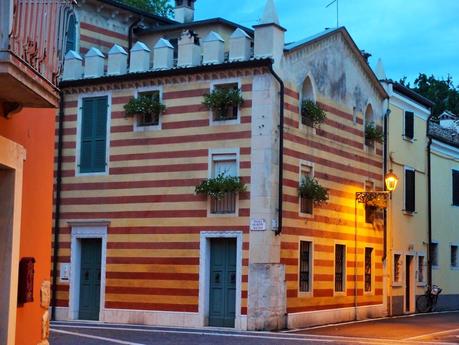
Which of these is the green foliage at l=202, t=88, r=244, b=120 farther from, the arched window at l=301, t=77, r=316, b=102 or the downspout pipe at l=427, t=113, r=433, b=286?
the downspout pipe at l=427, t=113, r=433, b=286

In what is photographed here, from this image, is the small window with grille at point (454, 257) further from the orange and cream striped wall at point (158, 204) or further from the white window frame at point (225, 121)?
the white window frame at point (225, 121)

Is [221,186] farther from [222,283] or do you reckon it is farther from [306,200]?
[306,200]

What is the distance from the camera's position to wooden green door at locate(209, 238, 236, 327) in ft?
74.7

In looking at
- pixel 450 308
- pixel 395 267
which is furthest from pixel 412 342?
pixel 450 308

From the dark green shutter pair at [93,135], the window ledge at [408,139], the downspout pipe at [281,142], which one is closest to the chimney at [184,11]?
the dark green shutter pair at [93,135]

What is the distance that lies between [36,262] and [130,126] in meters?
15.4

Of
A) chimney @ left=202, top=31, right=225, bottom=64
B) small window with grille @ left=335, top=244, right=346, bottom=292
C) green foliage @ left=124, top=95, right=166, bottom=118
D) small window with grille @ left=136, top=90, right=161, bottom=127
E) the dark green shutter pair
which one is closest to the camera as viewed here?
chimney @ left=202, top=31, right=225, bottom=64

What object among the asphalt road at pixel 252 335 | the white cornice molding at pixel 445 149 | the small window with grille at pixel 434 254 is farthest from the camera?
the white cornice molding at pixel 445 149

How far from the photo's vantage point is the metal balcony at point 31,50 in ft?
25.2

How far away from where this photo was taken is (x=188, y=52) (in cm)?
2405

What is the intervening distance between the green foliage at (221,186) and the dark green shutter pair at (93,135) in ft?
12.5

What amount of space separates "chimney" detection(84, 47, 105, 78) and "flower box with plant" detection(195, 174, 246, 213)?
514 cm

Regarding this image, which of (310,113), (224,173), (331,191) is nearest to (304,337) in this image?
(224,173)

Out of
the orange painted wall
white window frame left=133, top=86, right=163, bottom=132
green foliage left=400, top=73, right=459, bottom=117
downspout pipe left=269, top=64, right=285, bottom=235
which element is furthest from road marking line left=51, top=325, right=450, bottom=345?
green foliage left=400, top=73, right=459, bottom=117
